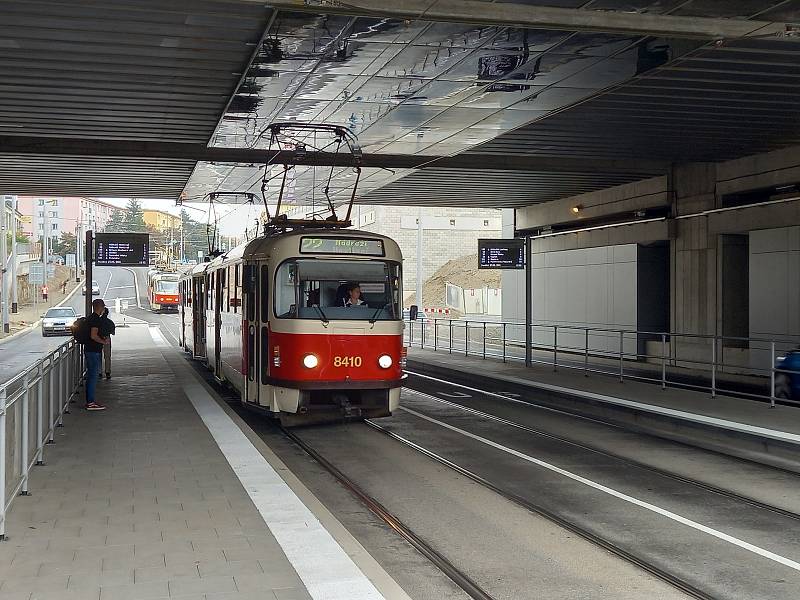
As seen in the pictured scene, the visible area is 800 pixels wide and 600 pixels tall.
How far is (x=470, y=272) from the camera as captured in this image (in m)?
75.9

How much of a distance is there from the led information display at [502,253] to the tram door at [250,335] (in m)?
12.0

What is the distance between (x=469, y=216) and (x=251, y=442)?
63.2 meters

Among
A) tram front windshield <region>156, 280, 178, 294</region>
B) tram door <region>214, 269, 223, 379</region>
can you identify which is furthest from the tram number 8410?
tram front windshield <region>156, 280, 178, 294</region>

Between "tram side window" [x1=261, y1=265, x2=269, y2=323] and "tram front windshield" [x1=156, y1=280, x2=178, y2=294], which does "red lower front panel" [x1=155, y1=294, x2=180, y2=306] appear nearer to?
"tram front windshield" [x1=156, y1=280, x2=178, y2=294]

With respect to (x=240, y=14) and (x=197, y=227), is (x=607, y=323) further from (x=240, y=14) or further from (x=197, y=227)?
(x=197, y=227)

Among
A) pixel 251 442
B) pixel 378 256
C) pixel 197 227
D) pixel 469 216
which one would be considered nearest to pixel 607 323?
pixel 378 256

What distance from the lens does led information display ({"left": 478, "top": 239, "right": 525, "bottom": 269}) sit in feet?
90.1

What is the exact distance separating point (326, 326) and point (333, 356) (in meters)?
0.46

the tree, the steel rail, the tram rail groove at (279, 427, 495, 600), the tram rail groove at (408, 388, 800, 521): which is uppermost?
the tree

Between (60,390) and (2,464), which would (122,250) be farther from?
(2,464)

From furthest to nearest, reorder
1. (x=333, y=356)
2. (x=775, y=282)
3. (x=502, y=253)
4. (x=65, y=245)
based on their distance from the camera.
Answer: (x=65, y=245)
(x=502, y=253)
(x=775, y=282)
(x=333, y=356)

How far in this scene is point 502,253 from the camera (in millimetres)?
27578

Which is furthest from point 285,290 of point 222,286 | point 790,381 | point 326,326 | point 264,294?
point 790,381

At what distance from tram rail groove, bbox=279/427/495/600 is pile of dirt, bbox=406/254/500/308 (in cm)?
6027
